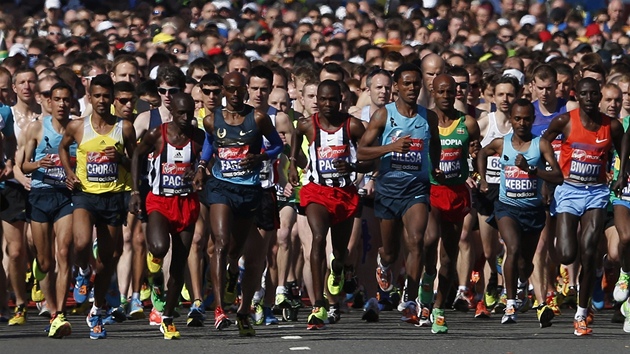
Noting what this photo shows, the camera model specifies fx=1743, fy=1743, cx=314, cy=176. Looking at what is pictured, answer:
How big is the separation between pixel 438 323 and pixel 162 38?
9895 millimetres

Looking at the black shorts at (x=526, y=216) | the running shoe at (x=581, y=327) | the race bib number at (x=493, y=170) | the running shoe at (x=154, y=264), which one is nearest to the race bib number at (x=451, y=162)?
the black shorts at (x=526, y=216)

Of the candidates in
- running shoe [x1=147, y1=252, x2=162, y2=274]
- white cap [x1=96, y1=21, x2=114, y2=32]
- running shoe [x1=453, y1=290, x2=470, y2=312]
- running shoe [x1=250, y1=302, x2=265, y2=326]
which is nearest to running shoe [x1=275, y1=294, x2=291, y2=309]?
running shoe [x1=250, y1=302, x2=265, y2=326]

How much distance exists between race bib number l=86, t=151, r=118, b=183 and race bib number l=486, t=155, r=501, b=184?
371 cm

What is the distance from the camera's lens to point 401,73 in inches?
565

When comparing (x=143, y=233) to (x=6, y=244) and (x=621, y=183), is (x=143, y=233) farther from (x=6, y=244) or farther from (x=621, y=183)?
(x=621, y=183)

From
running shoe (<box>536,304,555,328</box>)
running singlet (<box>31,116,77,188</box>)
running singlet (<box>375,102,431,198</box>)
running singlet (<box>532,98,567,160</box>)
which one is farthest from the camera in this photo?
running singlet (<box>532,98,567,160</box>)

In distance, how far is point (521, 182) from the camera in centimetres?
1477

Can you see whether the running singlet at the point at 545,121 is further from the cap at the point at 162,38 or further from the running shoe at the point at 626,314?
the cap at the point at 162,38

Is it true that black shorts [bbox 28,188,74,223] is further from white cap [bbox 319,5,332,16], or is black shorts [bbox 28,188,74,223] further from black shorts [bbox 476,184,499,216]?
white cap [bbox 319,5,332,16]

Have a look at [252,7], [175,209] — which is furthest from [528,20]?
[175,209]

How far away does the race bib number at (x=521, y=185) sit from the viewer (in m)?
14.7

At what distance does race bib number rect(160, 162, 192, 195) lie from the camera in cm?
1365

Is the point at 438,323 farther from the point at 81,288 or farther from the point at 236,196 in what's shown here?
the point at 81,288

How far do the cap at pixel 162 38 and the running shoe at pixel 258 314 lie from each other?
8.25m
